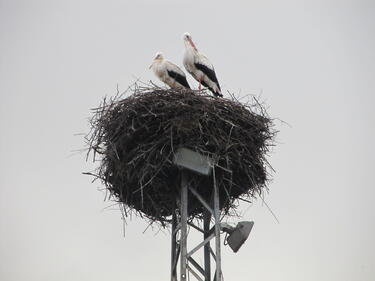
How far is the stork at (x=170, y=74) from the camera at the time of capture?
Answer: 35.9ft

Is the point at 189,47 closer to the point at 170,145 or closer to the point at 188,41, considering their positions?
the point at 188,41

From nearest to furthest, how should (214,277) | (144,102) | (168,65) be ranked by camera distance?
(214,277)
(144,102)
(168,65)

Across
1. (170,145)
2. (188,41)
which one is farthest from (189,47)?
(170,145)

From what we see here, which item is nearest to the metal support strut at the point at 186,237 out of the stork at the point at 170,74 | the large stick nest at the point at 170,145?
the large stick nest at the point at 170,145

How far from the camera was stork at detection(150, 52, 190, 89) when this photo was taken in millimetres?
10930

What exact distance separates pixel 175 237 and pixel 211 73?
12.6 ft

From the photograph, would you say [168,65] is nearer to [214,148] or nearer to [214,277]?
[214,148]

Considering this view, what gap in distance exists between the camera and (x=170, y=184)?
27.2ft

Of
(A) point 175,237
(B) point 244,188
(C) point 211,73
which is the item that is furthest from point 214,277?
(C) point 211,73

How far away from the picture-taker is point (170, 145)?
792cm

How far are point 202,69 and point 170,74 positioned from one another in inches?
22.1

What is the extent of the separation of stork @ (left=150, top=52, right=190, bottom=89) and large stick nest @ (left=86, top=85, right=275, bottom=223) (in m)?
2.30

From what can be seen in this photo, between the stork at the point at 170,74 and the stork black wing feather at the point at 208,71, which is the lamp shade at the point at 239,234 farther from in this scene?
the stork black wing feather at the point at 208,71

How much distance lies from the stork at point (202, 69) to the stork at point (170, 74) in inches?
11.2
